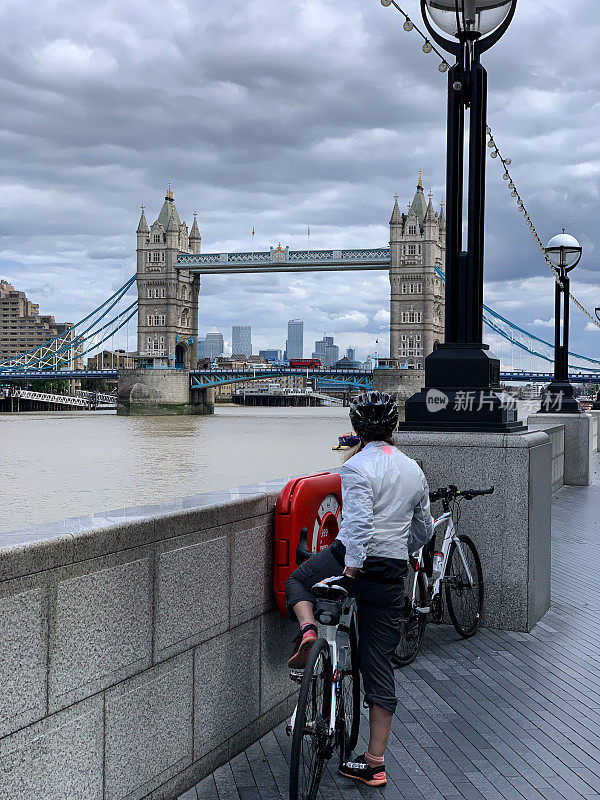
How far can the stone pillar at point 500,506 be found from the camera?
15.6ft

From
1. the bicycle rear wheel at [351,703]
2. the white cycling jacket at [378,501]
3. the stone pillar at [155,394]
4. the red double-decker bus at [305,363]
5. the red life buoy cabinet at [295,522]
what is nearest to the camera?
the white cycling jacket at [378,501]

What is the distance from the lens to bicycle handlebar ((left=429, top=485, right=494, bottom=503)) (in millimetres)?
4402

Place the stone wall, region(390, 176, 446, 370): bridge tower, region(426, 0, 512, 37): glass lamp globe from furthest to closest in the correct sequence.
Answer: region(390, 176, 446, 370): bridge tower < region(426, 0, 512, 37): glass lamp globe < the stone wall

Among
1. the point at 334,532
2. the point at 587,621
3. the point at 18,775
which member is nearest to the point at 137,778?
the point at 18,775

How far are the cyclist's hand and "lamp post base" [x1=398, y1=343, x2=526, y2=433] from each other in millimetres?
2246

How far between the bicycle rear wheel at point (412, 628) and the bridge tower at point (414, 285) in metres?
79.9

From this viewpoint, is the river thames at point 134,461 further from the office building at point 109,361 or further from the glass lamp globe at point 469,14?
the office building at point 109,361

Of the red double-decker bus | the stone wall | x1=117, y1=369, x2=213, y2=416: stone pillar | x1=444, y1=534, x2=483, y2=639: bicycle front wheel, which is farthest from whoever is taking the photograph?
the red double-decker bus

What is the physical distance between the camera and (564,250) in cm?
1298

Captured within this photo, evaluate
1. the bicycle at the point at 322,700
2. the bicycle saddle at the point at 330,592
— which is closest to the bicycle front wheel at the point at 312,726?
the bicycle at the point at 322,700

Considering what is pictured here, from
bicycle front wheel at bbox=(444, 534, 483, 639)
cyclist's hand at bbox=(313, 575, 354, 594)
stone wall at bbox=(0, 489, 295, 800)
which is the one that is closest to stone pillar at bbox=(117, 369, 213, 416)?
bicycle front wheel at bbox=(444, 534, 483, 639)

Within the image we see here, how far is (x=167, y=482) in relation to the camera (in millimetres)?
25719

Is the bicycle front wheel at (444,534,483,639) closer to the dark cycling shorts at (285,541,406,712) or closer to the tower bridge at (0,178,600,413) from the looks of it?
the dark cycling shorts at (285,541,406,712)

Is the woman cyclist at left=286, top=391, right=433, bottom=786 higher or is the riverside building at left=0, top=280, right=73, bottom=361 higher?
the riverside building at left=0, top=280, right=73, bottom=361
